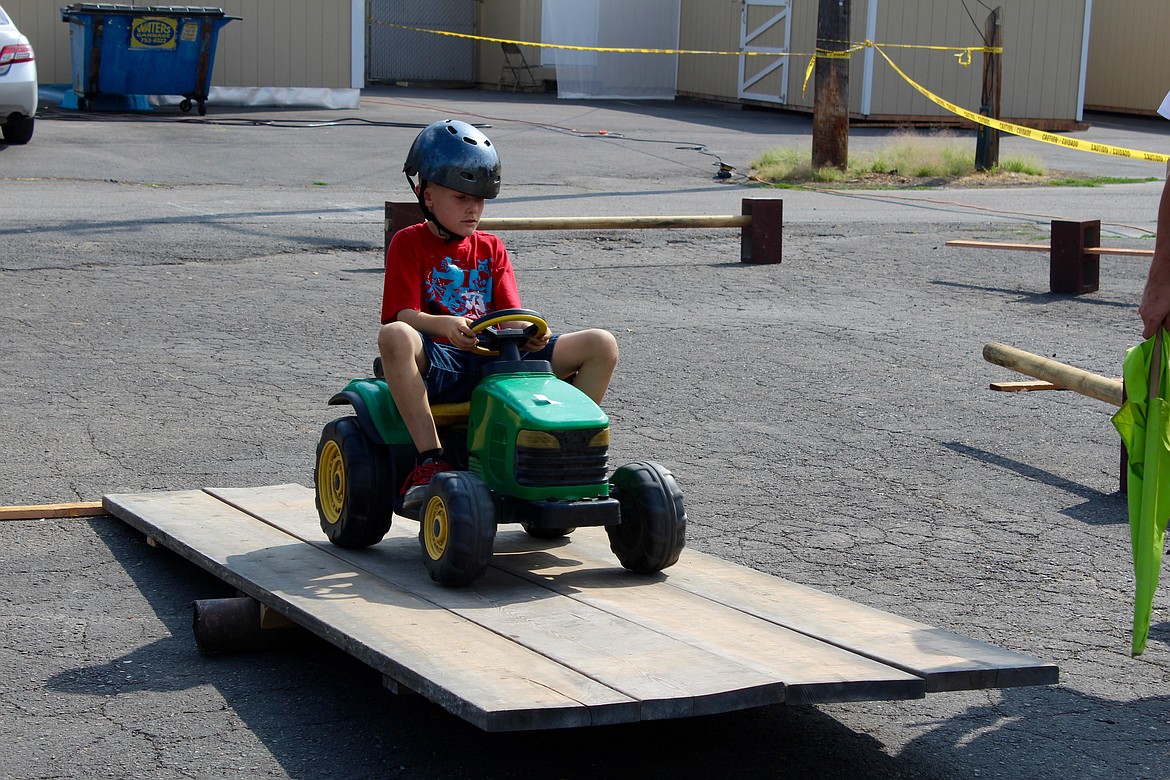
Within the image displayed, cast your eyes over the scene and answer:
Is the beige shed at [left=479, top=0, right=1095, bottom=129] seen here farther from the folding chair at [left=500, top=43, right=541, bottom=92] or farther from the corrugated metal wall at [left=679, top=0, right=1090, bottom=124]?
the folding chair at [left=500, top=43, right=541, bottom=92]

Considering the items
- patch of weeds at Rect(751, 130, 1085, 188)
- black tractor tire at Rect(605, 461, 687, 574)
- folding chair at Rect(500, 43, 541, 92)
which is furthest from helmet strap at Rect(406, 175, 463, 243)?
folding chair at Rect(500, 43, 541, 92)

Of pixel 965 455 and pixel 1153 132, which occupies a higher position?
pixel 1153 132

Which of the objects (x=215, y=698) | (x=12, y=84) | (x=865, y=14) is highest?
(x=865, y=14)

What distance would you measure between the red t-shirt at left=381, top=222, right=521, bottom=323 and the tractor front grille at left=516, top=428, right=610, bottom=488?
0.67m

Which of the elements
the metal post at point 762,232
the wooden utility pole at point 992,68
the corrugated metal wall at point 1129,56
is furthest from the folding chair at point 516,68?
the metal post at point 762,232

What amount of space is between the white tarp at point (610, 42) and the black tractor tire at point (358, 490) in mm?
25094

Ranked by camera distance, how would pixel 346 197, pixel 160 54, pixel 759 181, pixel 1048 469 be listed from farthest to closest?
pixel 160 54
pixel 759 181
pixel 346 197
pixel 1048 469

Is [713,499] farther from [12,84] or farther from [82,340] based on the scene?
[12,84]

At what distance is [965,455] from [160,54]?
56.2ft

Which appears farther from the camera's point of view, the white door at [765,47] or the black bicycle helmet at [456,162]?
the white door at [765,47]

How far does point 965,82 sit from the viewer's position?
26469 mm

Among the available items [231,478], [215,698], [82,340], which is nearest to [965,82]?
[82,340]

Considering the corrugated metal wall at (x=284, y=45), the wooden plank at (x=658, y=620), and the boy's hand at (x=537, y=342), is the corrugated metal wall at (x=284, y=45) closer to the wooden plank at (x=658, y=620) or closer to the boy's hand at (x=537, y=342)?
the wooden plank at (x=658, y=620)

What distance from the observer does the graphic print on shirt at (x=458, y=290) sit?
474cm
